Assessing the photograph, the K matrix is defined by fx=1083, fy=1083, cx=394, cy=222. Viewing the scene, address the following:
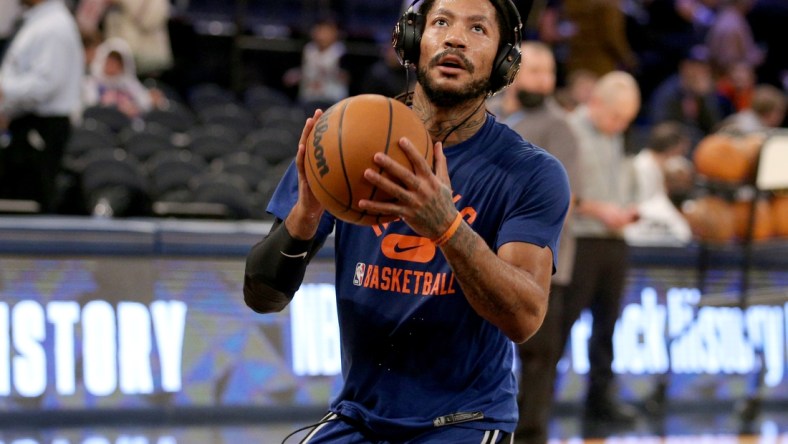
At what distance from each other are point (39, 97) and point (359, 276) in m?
5.62

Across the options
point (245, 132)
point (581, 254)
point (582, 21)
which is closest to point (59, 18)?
point (245, 132)

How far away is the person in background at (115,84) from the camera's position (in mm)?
10328

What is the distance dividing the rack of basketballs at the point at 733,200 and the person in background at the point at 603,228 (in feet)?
3.56

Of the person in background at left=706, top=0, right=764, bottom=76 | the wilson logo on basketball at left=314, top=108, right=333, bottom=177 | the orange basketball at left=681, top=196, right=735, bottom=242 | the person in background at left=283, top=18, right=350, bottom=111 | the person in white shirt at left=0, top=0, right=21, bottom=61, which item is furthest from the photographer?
the person in background at left=706, top=0, right=764, bottom=76

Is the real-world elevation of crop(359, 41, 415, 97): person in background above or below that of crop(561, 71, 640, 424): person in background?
above

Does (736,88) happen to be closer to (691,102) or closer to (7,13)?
(691,102)

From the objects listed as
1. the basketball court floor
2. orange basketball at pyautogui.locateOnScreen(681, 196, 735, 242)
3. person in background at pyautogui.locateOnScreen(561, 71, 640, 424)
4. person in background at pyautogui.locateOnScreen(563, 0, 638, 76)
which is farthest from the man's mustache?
person in background at pyautogui.locateOnScreen(563, 0, 638, 76)

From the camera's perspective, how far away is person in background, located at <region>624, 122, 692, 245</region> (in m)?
8.15

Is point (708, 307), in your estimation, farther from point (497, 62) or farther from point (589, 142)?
point (497, 62)

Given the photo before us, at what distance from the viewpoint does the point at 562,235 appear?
5566mm

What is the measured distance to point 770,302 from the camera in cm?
743

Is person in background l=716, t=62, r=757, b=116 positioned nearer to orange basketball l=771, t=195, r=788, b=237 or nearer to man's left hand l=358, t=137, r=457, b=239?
orange basketball l=771, t=195, r=788, b=237

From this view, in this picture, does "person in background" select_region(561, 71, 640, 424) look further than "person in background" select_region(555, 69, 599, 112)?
No

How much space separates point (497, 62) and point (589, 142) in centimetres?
413
